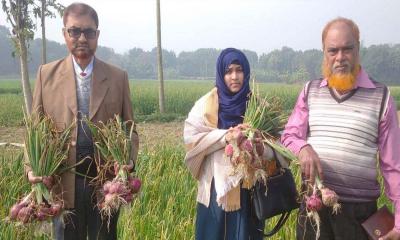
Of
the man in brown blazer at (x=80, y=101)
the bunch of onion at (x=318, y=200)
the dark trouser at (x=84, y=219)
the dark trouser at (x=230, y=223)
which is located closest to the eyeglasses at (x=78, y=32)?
the man in brown blazer at (x=80, y=101)

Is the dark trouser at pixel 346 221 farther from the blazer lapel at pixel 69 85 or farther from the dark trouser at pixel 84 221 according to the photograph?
the blazer lapel at pixel 69 85

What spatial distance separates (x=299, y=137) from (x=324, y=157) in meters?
0.17

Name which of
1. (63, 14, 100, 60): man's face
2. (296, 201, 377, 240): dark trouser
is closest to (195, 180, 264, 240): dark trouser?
(296, 201, 377, 240): dark trouser

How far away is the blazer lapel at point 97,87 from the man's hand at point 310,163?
3.74ft

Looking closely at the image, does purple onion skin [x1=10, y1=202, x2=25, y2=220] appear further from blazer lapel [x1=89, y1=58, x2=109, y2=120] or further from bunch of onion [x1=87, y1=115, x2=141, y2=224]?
blazer lapel [x1=89, y1=58, x2=109, y2=120]

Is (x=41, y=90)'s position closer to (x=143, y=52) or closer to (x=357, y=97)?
(x=357, y=97)

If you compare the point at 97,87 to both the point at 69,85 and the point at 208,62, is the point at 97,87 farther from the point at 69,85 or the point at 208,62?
the point at 208,62

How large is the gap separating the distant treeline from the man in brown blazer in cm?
3405

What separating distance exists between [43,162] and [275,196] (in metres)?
1.29

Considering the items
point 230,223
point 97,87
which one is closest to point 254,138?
point 230,223

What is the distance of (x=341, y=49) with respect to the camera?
6.63ft

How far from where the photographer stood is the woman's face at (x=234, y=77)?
225cm

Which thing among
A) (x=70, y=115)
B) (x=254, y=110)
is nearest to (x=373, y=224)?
(x=254, y=110)

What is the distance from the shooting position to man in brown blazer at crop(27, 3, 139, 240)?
81.0 inches
